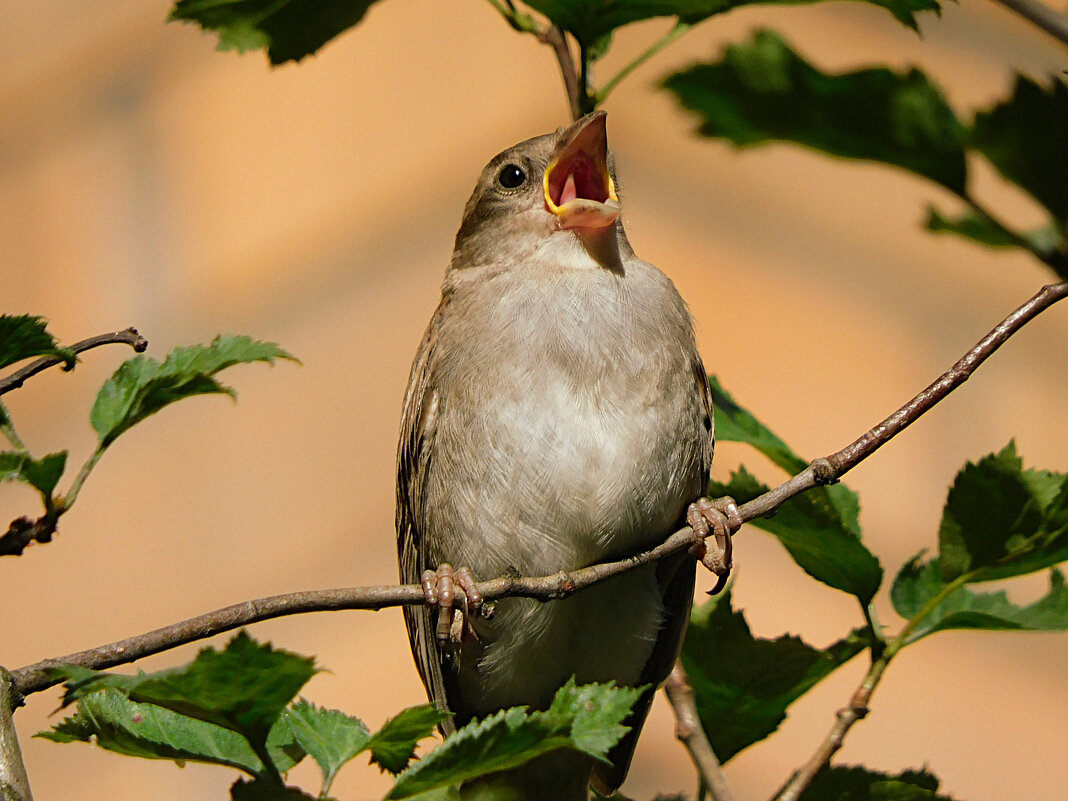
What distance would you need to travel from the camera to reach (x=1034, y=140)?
1.46 metres

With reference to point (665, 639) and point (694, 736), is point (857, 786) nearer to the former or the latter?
point (694, 736)

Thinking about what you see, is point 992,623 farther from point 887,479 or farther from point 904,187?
point 904,187

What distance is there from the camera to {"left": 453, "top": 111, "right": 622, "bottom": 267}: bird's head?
2.54 meters

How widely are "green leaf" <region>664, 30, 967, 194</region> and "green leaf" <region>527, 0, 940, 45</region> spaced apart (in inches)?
7.0

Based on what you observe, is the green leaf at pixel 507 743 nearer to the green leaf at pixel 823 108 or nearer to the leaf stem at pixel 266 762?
the leaf stem at pixel 266 762

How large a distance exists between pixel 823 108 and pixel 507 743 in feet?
2.90

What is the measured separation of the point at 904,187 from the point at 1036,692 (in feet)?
6.52

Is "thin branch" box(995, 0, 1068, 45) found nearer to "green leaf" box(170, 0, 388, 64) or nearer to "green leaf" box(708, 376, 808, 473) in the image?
"green leaf" box(708, 376, 808, 473)

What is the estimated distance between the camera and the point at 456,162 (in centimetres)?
540

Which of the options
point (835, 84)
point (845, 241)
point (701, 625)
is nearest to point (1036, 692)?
point (845, 241)

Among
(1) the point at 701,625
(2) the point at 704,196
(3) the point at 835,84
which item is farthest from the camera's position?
(2) the point at 704,196

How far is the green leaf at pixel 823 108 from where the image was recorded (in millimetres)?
1578

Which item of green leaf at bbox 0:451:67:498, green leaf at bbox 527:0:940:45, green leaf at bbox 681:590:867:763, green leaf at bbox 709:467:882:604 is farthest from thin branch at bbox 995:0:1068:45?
green leaf at bbox 0:451:67:498

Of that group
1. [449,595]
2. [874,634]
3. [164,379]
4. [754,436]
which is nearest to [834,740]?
[874,634]
